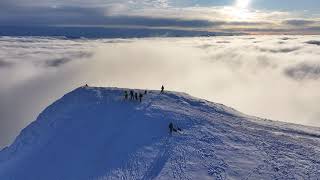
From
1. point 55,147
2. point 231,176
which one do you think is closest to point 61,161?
point 55,147

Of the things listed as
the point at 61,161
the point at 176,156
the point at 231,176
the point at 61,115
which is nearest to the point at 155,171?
the point at 176,156

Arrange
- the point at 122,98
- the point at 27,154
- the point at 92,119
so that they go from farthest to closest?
the point at 122,98 → the point at 92,119 → the point at 27,154

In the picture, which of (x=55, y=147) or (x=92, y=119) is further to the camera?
(x=92, y=119)

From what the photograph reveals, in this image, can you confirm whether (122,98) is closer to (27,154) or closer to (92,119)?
(92,119)

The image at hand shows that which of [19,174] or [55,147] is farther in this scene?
[55,147]

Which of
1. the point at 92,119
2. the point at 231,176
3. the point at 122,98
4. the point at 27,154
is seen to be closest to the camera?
the point at 231,176

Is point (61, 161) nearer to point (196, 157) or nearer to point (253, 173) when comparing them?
point (196, 157)
